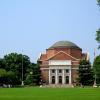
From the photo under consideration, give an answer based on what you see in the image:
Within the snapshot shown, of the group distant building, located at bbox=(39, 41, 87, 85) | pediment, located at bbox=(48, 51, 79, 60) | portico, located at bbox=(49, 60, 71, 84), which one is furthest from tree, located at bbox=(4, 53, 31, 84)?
pediment, located at bbox=(48, 51, 79, 60)

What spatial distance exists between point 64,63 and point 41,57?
10866 millimetres

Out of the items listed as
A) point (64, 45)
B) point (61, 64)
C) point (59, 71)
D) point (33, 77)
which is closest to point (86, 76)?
point (33, 77)

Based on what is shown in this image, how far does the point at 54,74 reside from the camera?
133 metres

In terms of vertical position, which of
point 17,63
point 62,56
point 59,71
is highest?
point 62,56

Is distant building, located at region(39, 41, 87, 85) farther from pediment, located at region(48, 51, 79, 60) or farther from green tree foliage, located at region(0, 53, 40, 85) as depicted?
green tree foliage, located at region(0, 53, 40, 85)

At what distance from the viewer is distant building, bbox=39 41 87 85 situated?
13062cm

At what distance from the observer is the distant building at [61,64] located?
429 feet

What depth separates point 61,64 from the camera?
132625mm

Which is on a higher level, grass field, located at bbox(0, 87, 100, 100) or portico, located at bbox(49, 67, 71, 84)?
portico, located at bbox(49, 67, 71, 84)

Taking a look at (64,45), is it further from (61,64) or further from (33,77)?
(33,77)

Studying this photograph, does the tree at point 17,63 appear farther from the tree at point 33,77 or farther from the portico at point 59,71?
A: the portico at point 59,71

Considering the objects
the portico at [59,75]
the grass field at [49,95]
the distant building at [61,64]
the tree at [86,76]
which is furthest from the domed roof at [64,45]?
the grass field at [49,95]

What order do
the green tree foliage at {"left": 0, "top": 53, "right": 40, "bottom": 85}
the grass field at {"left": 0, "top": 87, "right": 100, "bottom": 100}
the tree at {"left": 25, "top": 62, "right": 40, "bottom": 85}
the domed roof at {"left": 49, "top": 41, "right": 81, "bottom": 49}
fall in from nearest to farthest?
the grass field at {"left": 0, "top": 87, "right": 100, "bottom": 100} < the tree at {"left": 25, "top": 62, "right": 40, "bottom": 85} < the green tree foliage at {"left": 0, "top": 53, "right": 40, "bottom": 85} < the domed roof at {"left": 49, "top": 41, "right": 81, "bottom": 49}

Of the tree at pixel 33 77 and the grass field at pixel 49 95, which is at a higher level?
the tree at pixel 33 77
